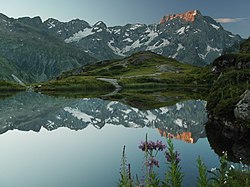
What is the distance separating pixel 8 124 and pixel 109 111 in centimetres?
2571

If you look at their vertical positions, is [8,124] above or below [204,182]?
above

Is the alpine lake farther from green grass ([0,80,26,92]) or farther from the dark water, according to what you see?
green grass ([0,80,26,92])

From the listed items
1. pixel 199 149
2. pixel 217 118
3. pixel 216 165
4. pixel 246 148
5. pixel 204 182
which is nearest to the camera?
pixel 204 182

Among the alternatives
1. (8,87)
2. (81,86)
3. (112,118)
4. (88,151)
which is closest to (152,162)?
(88,151)

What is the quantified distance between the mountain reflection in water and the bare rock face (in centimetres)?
594

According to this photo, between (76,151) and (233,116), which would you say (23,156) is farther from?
(233,116)

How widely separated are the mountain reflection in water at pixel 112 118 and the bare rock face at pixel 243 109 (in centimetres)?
594

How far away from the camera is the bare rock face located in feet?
118

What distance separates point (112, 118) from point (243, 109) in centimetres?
3972

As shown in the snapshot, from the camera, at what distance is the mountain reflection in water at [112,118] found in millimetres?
54781

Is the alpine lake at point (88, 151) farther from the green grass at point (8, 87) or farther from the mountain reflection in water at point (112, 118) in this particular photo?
the green grass at point (8, 87)

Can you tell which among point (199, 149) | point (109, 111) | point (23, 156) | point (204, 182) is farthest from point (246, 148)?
point (109, 111)

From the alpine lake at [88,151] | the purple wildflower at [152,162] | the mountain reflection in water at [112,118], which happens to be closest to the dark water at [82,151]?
the alpine lake at [88,151]

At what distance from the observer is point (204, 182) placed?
9.79 m
